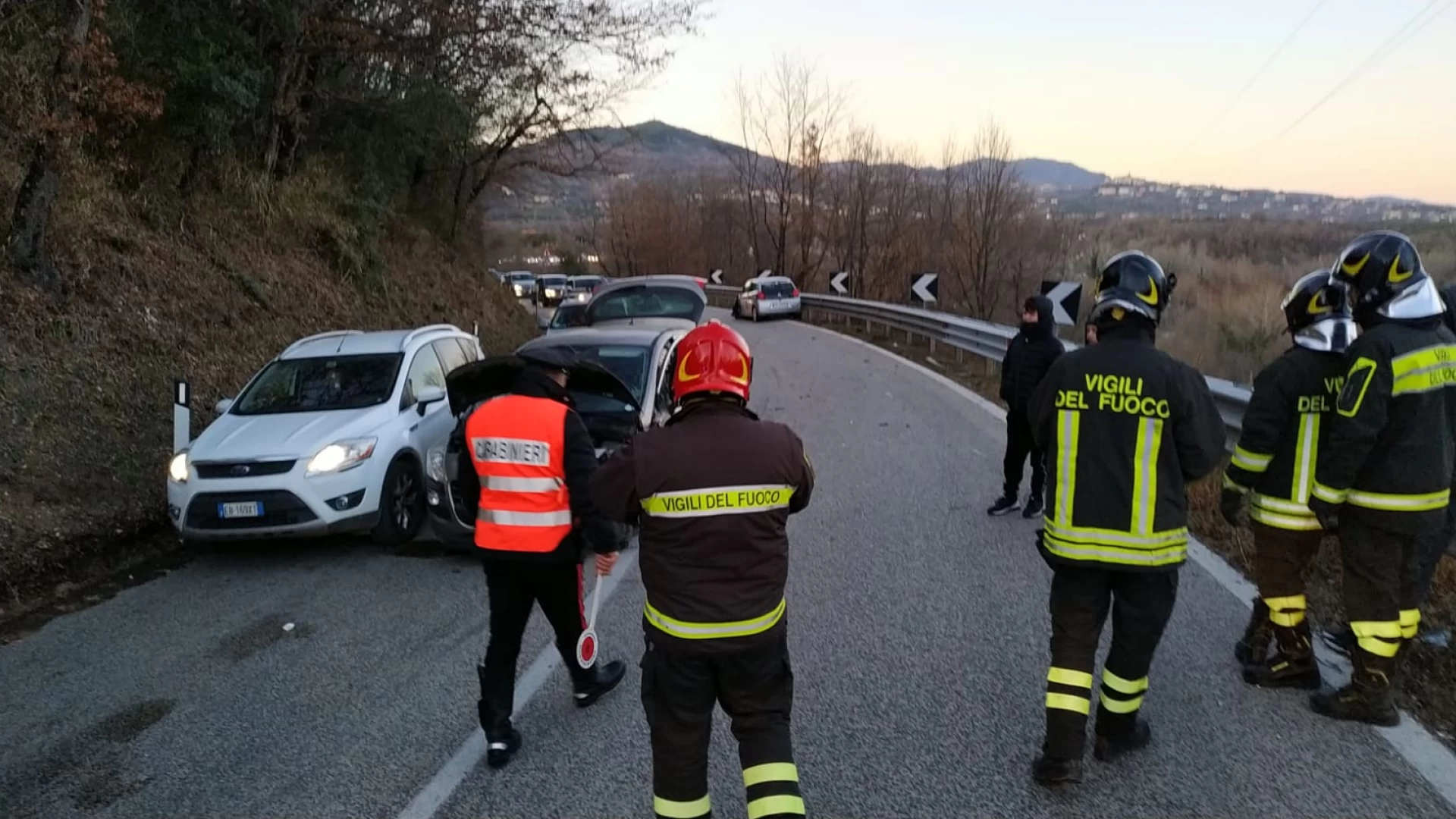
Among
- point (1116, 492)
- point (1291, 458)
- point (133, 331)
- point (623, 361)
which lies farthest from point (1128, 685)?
point (133, 331)

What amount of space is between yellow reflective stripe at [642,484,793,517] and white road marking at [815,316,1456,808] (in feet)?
9.49

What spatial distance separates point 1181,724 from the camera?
4285 mm

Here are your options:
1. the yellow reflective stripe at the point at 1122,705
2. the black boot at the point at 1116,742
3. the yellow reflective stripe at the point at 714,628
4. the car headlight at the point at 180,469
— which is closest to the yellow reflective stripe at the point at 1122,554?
the yellow reflective stripe at the point at 1122,705

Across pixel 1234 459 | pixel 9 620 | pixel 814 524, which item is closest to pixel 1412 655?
pixel 1234 459

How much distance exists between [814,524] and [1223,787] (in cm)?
419

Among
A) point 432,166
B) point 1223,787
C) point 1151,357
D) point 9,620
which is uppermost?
point 432,166

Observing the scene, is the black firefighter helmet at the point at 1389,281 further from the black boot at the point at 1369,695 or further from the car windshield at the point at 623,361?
the car windshield at the point at 623,361

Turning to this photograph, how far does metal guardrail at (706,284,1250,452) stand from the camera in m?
7.18

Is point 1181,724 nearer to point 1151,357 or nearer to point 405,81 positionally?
point 1151,357

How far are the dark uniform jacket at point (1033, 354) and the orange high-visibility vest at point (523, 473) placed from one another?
15.6 feet

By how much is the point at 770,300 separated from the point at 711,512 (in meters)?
30.5

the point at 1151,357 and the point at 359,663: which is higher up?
the point at 1151,357

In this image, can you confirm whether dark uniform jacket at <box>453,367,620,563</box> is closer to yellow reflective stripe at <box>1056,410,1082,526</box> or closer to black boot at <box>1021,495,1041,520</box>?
yellow reflective stripe at <box>1056,410,1082,526</box>

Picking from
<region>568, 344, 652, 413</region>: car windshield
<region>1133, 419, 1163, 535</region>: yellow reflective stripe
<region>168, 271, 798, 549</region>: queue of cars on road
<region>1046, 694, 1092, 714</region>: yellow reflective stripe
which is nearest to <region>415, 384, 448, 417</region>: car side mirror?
<region>168, 271, 798, 549</region>: queue of cars on road
